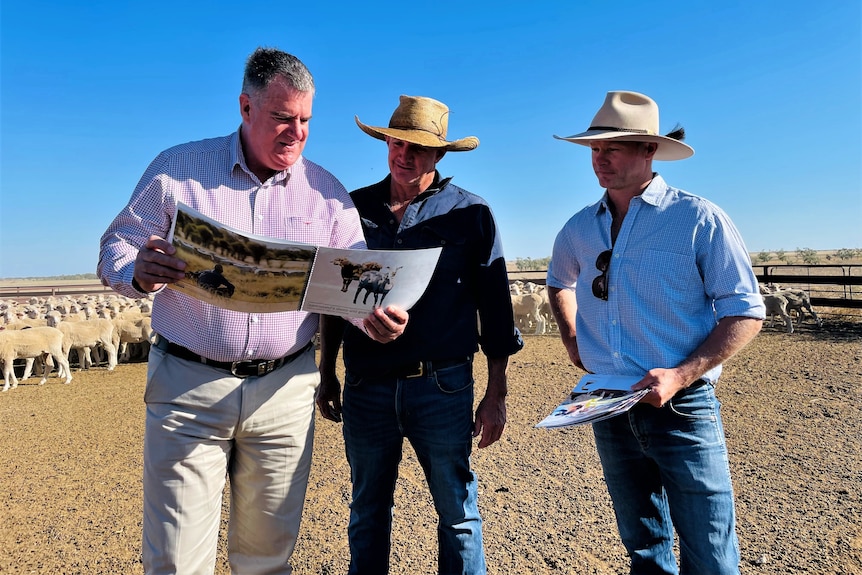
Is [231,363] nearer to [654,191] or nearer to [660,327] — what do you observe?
[660,327]

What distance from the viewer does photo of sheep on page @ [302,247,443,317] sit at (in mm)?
2133

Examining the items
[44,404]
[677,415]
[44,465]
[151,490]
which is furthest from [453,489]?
[44,404]

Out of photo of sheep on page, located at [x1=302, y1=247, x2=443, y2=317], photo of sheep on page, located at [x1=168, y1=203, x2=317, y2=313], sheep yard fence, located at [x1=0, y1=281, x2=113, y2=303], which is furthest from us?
sheep yard fence, located at [x1=0, y1=281, x2=113, y2=303]

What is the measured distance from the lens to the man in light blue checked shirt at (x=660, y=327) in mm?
2221

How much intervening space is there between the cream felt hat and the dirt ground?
8.68 ft

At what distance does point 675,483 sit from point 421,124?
199cm

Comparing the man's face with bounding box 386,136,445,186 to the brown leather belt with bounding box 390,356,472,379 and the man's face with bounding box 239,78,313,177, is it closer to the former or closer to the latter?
the man's face with bounding box 239,78,313,177

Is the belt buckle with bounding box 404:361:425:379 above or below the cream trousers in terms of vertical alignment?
above

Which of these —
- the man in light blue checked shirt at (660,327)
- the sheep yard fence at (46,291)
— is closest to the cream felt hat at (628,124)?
the man in light blue checked shirt at (660,327)

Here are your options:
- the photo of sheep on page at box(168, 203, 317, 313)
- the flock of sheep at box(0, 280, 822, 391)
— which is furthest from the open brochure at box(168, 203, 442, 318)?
the flock of sheep at box(0, 280, 822, 391)

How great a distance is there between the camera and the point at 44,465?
6.32 meters

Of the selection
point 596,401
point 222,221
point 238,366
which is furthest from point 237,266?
point 596,401

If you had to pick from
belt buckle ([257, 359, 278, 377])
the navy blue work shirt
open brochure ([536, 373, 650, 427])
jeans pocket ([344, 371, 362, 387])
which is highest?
the navy blue work shirt

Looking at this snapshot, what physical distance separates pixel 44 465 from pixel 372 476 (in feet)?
17.8
